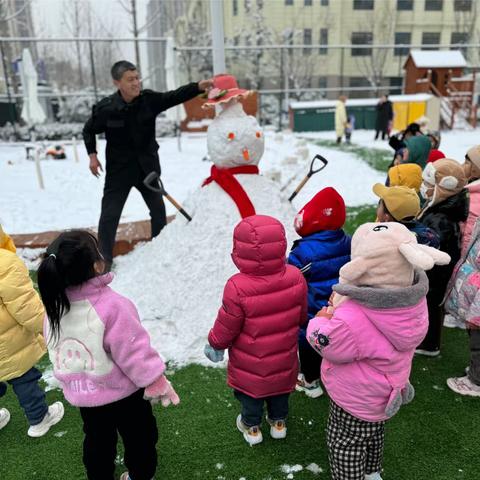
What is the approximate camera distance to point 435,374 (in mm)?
3006

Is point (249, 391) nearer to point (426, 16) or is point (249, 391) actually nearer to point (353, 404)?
point (353, 404)

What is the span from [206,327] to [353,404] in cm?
170

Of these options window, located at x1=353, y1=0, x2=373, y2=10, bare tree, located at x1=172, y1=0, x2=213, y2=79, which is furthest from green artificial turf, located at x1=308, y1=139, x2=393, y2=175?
window, located at x1=353, y1=0, x2=373, y2=10

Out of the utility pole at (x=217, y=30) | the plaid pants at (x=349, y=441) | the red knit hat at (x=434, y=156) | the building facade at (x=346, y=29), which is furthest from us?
the building facade at (x=346, y=29)

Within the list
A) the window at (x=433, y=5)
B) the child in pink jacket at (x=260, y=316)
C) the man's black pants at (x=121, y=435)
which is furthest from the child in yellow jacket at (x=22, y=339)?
the window at (x=433, y=5)

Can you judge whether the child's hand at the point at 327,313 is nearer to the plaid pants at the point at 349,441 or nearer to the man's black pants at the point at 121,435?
the plaid pants at the point at 349,441

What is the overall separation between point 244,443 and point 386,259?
1381 mm

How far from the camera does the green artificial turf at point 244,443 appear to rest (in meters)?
2.27

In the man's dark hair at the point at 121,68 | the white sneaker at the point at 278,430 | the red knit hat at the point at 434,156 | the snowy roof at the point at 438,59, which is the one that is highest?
the snowy roof at the point at 438,59

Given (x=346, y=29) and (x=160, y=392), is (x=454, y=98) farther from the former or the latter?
(x=160, y=392)

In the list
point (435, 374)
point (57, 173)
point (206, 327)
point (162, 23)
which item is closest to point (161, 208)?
point (206, 327)

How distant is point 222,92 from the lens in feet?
11.4

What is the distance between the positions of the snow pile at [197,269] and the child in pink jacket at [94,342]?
Answer: 4.72ft

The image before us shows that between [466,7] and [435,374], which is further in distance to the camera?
[466,7]
